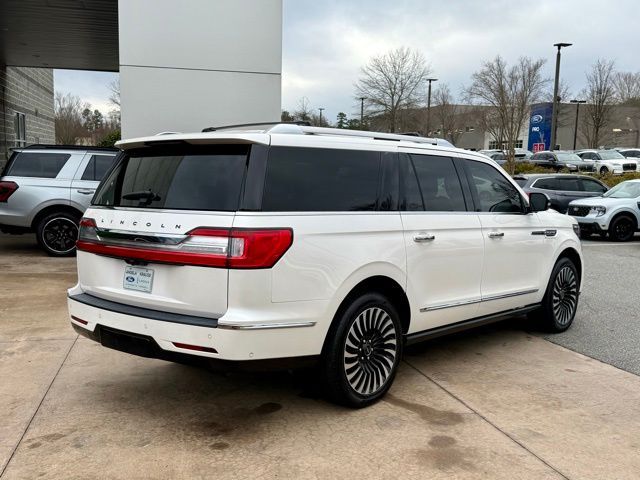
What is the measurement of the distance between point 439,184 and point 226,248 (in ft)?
7.06

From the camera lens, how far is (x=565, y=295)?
6.24m

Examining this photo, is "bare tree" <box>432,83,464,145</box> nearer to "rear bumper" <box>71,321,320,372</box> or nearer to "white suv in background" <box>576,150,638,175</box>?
"white suv in background" <box>576,150,638,175</box>

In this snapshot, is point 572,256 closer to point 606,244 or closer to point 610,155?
point 606,244

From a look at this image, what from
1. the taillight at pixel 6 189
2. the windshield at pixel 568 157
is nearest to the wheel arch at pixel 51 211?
the taillight at pixel 6 189

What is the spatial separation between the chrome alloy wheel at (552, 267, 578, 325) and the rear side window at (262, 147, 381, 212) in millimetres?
2902

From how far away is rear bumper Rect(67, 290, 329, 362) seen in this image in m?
3.34

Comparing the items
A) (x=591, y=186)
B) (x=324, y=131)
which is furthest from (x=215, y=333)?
(x=591, y=186)

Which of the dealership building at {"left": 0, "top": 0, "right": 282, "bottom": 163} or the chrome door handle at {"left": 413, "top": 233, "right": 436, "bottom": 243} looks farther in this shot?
the dealership building at {"left": 0, "top": 0, "right": 282, "bottom": 163}

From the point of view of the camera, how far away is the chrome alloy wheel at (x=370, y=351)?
397cm

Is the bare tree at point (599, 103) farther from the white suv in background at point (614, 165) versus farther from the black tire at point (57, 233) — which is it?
the black tire at point (57, 233)

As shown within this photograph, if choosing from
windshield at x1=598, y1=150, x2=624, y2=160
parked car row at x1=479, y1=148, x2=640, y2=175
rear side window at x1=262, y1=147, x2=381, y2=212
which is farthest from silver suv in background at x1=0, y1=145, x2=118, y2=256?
windshield at x1=598, y1=150, x2=624, y2=160

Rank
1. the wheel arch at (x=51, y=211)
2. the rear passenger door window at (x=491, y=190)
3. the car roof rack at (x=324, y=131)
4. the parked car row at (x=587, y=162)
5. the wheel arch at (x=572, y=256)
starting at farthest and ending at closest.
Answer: the parked car row at (x=587, y=162) < the wheel arch at (x=51, y=211) < the wheel arch at (x=572, y=256) < the rear passenger door window at (x=491, y=190) < the car roof rack at (x=324, y=131)

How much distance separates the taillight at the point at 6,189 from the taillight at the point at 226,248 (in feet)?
25.1

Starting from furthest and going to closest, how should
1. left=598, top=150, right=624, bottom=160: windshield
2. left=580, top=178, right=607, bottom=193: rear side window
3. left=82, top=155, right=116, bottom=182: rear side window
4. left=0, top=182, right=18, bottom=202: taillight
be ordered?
left=598, top=150, right=624, bottom=160: windshield, left=580, top=178, right=607, bottom=193: rear side window, left=82, top=155, right=116, bottom=182: rear side window, left=0, top=182, right=18, bottom=202: taillight
